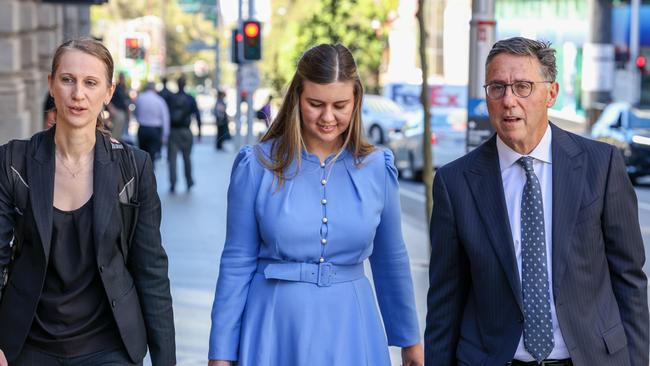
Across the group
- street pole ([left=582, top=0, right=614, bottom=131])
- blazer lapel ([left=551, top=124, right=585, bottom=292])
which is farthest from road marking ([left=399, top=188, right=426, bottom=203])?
street pole ([left=582, top=0, right=614, bottom=131])

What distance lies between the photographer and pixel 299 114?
16.9 ft

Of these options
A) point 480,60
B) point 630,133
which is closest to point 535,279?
point 480,60

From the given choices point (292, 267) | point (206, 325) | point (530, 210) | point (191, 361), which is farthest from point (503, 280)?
point (206, 325)

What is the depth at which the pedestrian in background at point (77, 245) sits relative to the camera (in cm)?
469

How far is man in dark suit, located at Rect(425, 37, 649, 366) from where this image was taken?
4.34m

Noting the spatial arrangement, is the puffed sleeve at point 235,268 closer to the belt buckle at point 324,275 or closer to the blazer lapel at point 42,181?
the belt buckle at point 324,275

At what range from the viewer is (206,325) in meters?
10.2

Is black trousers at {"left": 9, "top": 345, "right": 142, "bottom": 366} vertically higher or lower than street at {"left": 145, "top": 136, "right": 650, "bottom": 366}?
higher

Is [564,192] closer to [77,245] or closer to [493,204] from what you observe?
[493,204]

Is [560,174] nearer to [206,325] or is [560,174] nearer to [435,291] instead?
[435,291]

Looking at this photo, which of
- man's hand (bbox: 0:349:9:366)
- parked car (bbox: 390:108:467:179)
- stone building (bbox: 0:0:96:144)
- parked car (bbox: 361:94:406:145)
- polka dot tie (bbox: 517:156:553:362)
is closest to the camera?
polka dot tie (bbox: 517:156:553:362)

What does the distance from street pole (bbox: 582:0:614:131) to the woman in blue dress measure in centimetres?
5704

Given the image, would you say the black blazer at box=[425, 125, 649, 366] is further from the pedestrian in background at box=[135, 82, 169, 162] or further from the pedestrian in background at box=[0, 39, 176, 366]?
the pedestrian in background at box=[135, 82, 169, 162]

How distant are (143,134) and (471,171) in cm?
2030
